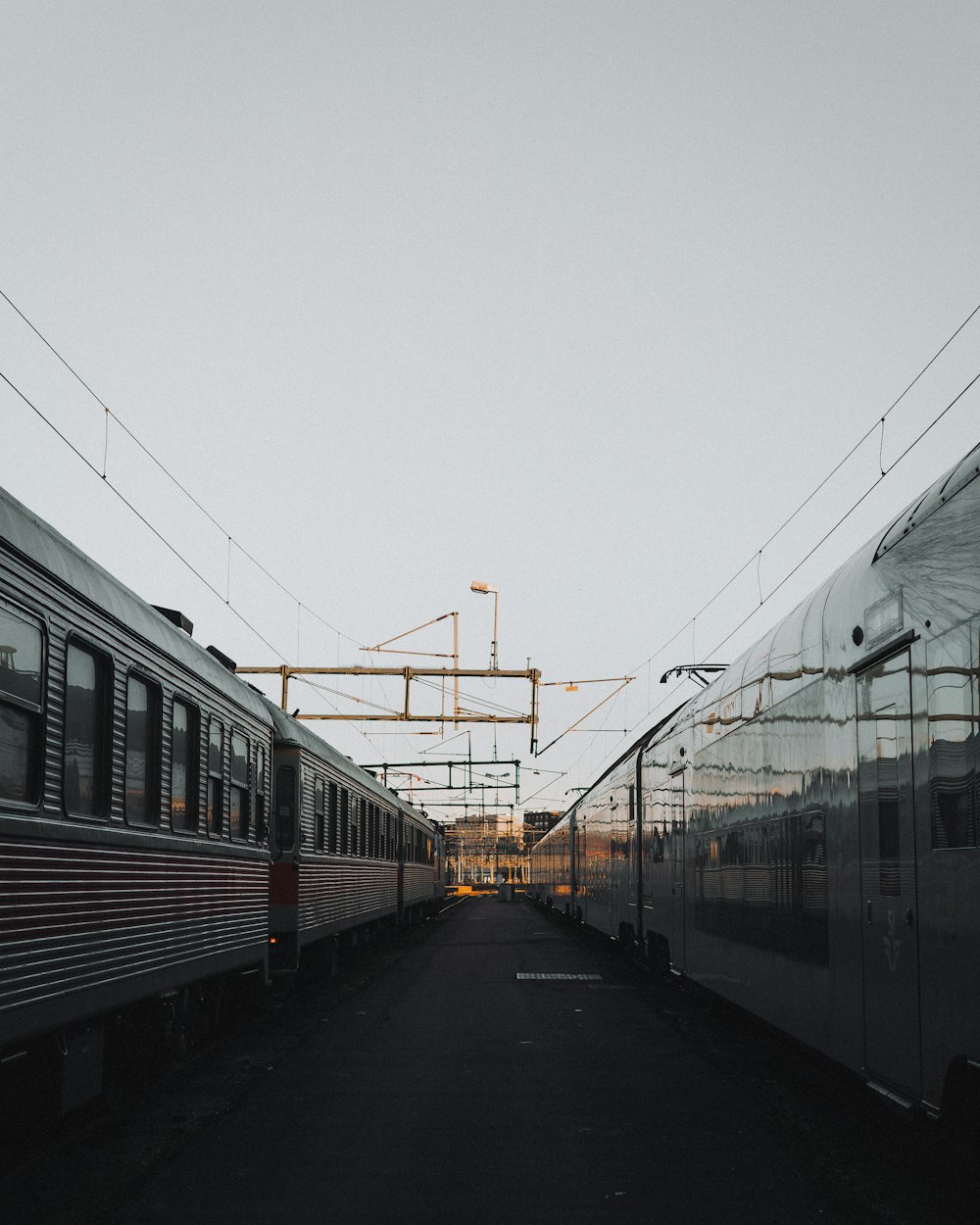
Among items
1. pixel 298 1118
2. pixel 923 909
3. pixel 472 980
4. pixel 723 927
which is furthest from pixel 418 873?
pixel 923 909

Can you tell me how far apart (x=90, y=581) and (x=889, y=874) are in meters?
4.67

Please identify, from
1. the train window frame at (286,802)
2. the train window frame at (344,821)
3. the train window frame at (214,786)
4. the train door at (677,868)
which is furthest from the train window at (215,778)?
the train window frame at (344,821)

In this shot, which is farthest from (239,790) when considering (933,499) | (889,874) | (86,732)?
(933,499)

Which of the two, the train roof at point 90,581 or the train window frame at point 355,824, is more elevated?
the train roof at point 90,581

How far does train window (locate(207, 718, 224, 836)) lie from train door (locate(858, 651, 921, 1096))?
19.1ft

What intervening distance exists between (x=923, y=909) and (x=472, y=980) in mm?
14355

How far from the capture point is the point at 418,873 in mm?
38844

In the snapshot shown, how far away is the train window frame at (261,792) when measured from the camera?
13.7 m

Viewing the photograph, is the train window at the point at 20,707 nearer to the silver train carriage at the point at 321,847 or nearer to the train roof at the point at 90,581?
the train roof at the point at 90,581

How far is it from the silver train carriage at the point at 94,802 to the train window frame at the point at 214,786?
19 millimetres

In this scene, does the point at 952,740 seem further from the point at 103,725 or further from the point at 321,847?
the point at 321,847

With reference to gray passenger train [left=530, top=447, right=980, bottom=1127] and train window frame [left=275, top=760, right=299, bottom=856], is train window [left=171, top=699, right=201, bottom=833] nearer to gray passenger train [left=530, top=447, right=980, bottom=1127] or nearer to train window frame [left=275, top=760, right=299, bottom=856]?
gray passenger train [left=530, top=447, right=980, bottom=1127]

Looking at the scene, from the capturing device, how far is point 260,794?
13.9 m

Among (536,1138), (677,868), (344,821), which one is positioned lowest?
(536,1138)
